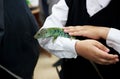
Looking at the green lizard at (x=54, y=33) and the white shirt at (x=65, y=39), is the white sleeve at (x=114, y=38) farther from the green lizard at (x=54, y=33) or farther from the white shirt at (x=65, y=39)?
the green lizard at (x=54, y=33)

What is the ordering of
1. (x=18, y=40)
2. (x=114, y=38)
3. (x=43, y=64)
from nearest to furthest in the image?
(x=114, y=38)
(x=18, y=40)
(x=43, y=64)

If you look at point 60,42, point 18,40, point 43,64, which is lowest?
point 43,64

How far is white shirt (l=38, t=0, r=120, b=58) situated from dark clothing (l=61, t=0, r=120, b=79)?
21 mm

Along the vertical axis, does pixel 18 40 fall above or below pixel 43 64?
above

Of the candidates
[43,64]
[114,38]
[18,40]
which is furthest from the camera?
[43,64]

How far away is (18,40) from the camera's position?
1279 mm

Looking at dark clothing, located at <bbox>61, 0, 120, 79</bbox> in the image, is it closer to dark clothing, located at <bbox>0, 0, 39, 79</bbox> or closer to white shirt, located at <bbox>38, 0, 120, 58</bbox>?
white shirt, located at <bbox>38, 0, 120, 58</bbox>

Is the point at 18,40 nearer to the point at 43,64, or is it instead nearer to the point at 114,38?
the point at 114,38

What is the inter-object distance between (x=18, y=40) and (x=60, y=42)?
439mm

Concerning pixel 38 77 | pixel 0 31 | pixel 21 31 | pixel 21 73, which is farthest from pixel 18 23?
pixel 38 77

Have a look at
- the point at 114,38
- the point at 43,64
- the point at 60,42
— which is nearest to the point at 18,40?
the point at 60,42

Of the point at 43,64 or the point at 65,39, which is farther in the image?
the point at 43,64

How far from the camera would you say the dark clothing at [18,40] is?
120 cm

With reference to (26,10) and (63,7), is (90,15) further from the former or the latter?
(26,10)
